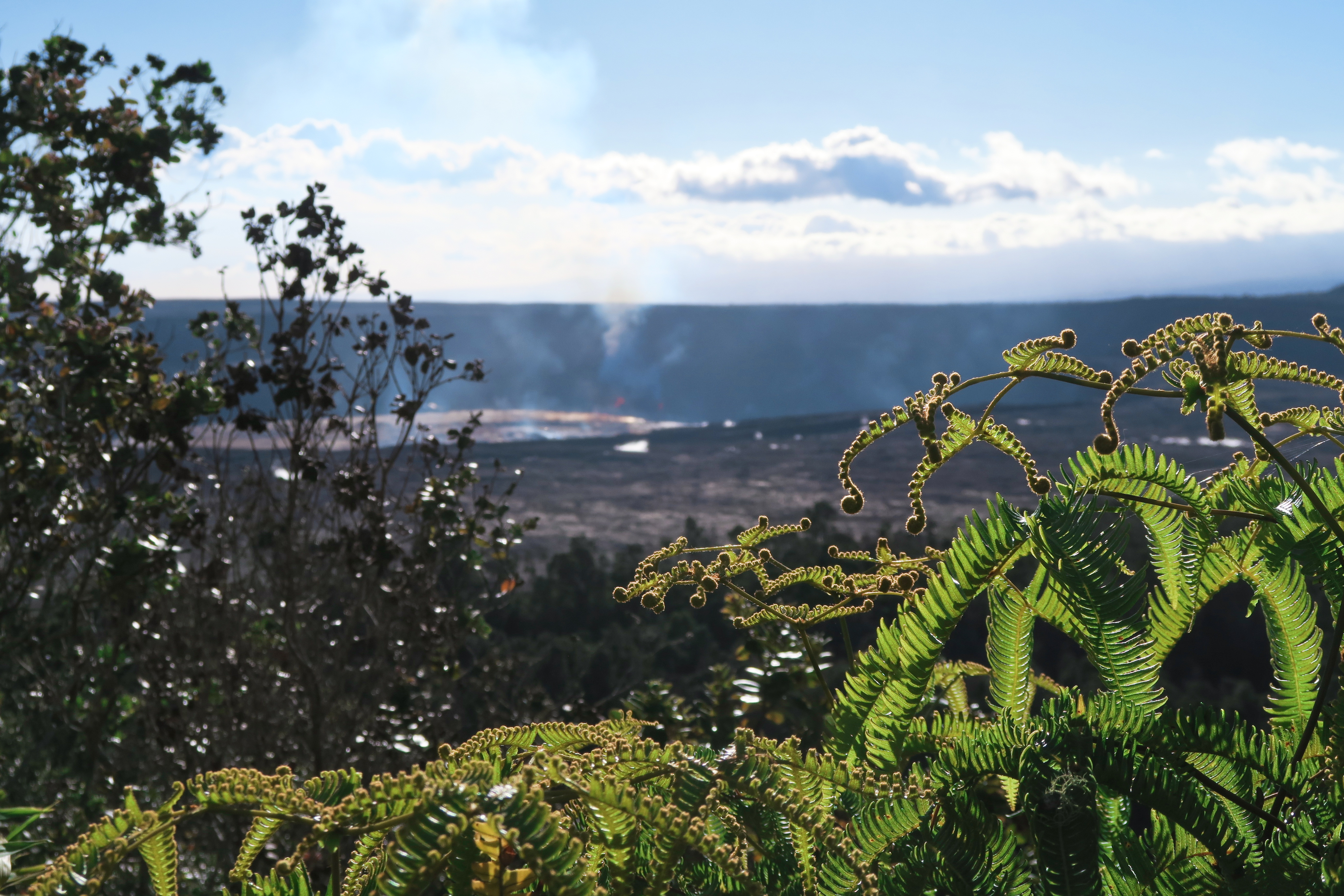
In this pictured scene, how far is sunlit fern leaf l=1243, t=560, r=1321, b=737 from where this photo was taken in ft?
2.30

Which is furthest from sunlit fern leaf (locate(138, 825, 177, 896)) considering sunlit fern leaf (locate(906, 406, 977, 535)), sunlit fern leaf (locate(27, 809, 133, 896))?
sunlit fern leaf (locate(906, 406, 977, 535))

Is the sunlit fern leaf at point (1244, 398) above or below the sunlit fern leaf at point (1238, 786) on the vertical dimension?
above

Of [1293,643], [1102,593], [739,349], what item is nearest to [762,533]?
[1102,593]

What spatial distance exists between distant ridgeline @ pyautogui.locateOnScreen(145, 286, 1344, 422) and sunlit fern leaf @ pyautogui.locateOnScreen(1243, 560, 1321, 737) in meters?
22.4

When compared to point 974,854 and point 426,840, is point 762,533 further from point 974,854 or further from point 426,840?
point 426,840

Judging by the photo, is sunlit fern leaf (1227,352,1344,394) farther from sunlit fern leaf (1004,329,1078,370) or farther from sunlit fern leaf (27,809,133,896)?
sunlit fern leaf (27,809,133,896)

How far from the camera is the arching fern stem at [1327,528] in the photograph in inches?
23.5

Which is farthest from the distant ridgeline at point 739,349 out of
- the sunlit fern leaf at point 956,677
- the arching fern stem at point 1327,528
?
the arching fern stem at point 1327,528

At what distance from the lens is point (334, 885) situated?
23.6 inches

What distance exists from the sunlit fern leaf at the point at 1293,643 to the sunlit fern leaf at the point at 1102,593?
0.12 metres

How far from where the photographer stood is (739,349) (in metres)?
29.3

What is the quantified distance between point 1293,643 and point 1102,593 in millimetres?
182

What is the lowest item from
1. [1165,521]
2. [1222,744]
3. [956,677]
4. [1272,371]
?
[956,677]

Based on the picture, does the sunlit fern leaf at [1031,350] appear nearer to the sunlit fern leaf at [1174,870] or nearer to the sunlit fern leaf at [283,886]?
the sunlit fern leaf at [1174,870]
